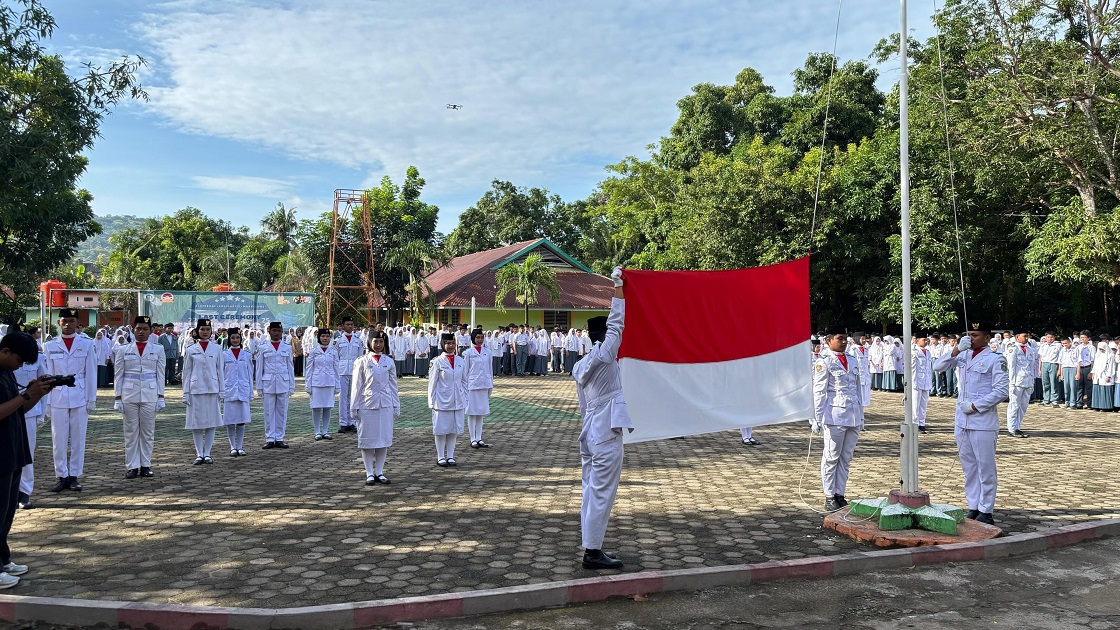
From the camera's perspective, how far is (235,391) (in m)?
11.3

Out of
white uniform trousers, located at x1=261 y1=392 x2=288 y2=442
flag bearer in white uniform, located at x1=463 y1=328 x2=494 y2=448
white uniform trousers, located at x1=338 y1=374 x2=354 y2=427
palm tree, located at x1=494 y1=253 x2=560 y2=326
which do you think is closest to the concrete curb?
flag bearer in white uniform, located at x1=463 y1=328 x2=494 y2=448

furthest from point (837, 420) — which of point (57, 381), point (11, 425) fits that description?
point (11, 425)

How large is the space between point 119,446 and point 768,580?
10399 mm

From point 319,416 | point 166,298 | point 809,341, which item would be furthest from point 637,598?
point 166,298

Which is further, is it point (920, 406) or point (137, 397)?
point (920, 406)

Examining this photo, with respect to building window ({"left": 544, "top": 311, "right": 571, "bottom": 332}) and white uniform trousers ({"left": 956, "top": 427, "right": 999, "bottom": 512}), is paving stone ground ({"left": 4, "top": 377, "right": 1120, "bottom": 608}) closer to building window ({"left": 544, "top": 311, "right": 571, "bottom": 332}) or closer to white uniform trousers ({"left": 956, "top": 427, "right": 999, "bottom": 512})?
white uniform trousers ({"left": 956, "top": 427, "right": 999, "bottom": 512})

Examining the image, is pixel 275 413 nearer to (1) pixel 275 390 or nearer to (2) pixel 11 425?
(1) pixel 275 390

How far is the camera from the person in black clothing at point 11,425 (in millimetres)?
5406

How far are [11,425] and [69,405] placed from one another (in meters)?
3.56

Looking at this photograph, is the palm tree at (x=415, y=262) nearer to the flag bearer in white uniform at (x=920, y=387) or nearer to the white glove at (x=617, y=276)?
the flag bearer in white uniform at (x=920, y=387)

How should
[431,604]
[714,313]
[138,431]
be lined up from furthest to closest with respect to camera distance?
[138,431], [714,313], [431,604]

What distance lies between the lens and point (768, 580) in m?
5.83

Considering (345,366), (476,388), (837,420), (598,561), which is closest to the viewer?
(598,561)

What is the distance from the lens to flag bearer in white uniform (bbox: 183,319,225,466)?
34.5ft
